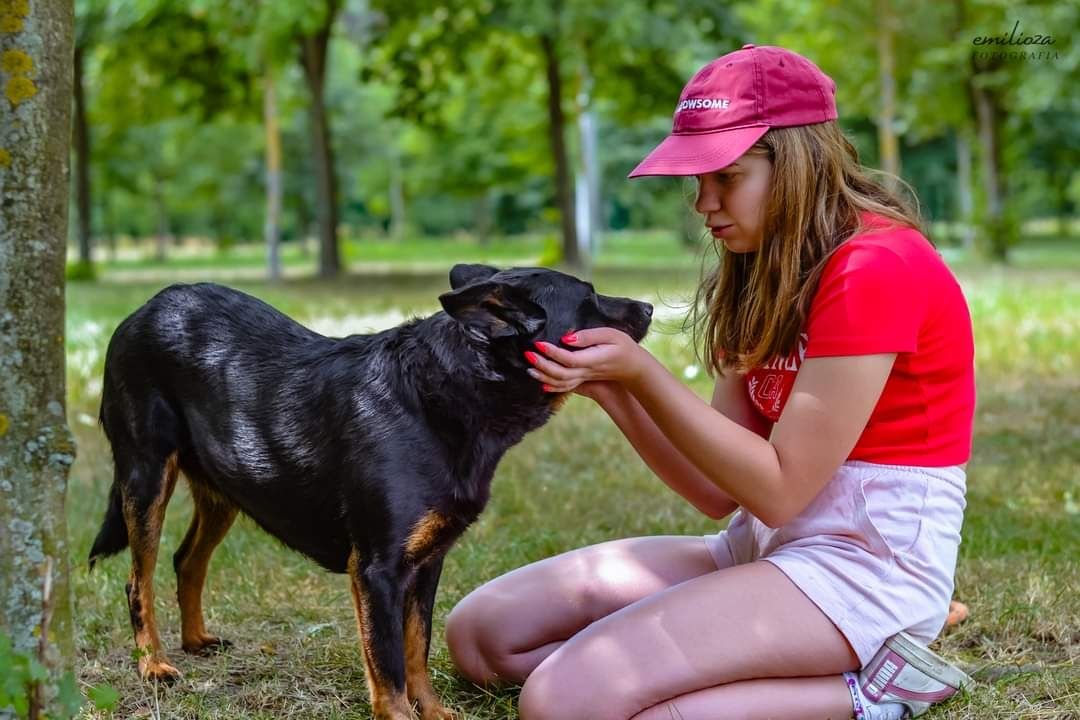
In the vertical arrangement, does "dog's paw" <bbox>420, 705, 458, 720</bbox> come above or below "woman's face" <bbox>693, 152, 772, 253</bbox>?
below

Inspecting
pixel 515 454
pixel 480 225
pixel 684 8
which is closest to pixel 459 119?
pixel 480 225

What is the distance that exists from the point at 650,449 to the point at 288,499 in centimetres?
110

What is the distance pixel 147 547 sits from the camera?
366 centimetres

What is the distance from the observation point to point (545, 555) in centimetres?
501

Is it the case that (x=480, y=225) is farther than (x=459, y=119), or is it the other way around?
(x=480, y=225)

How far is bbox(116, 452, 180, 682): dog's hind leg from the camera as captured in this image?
143 inches

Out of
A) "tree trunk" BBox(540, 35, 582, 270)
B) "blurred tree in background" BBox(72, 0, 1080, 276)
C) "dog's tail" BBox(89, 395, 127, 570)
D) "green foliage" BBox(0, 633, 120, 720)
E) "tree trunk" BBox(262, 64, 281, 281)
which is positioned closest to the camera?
"green foliage" BBox(0, 633, 120, 720)

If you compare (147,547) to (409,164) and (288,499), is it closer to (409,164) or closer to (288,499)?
(288,499)

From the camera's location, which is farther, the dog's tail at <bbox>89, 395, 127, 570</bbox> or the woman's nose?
the dog's tail at <bbox>89, 395, 127, 570</bbox>

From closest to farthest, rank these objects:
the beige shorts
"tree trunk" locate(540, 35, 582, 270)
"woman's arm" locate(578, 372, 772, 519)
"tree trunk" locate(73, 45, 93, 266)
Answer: the beige shorts, "woman's arm" locate(578, 372, 772, 519), "tree trunk" locate(540, 35, 582, 270), "tree trunk" locate(73, 45, 93, 266)

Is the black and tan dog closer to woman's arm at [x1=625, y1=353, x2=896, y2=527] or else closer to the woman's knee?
the woman's knee

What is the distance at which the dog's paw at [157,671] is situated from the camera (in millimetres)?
3629

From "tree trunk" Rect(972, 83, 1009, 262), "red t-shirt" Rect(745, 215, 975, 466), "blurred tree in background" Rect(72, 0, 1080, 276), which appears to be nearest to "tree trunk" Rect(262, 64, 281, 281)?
"blurred tree in background" Rect(72, 0, 1080, 276)

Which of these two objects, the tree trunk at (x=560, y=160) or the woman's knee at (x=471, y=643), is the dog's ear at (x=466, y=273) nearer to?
the woman's knee at (x=471, y=643)
